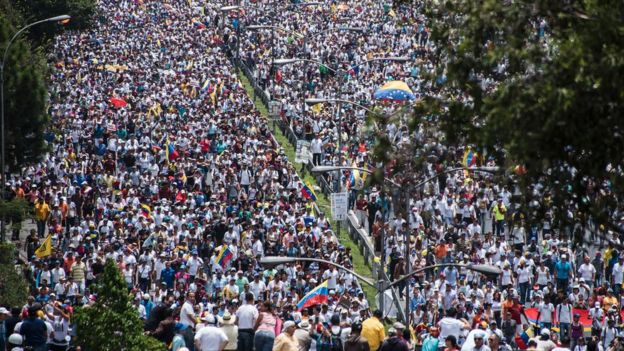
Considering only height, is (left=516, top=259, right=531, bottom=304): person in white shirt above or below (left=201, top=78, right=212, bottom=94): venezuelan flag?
below

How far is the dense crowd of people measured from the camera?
2748 cm

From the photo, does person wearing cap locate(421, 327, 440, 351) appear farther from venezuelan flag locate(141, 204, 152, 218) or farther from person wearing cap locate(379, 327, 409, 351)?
venezuelan flag locate(141, 204, 152, 218)

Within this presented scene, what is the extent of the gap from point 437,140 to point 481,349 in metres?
3.48

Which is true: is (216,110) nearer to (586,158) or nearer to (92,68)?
(92,68)

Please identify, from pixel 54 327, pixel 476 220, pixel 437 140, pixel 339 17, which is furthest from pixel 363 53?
pixel 437 140

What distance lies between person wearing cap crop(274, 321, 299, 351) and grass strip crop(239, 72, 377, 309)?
14785 millimetres

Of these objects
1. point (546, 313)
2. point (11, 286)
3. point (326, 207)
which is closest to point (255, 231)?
point (326, 207)

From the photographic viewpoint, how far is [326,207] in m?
49.8

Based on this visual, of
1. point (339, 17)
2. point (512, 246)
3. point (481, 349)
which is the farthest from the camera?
point (339, 17)

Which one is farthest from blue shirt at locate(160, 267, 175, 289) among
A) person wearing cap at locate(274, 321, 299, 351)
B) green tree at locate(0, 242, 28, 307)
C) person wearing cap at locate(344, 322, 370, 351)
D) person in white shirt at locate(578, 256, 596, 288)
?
person wearing cap at locate(344, 322, 370, 351)

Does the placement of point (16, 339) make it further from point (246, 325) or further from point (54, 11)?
point (54, 11)

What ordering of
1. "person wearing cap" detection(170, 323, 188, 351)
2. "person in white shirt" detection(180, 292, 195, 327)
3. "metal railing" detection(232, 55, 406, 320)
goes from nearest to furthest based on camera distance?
"person wearing cap" detection(170, 323, 188, 351), "person in white shirt" detection(180, 292, 195, 327), "metal railing" detection(232, 55, 406, 320)

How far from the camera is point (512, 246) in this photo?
4088cm

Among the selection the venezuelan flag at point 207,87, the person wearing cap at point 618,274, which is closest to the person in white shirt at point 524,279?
the person wearing cap at point 618,274
